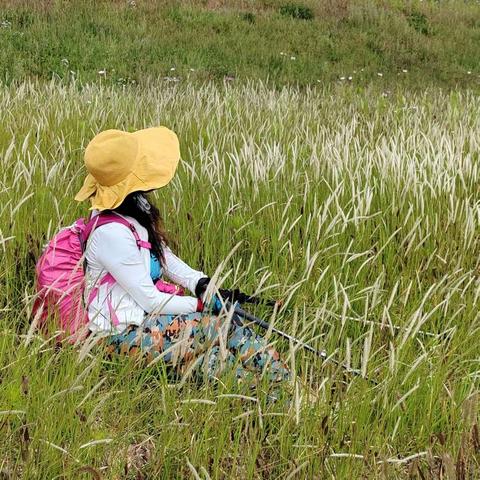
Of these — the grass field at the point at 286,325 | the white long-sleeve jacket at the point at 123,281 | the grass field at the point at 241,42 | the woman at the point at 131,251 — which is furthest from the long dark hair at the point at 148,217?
the grass field at the point at 241,42

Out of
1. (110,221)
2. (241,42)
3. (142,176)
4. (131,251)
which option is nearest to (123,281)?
(131,251)

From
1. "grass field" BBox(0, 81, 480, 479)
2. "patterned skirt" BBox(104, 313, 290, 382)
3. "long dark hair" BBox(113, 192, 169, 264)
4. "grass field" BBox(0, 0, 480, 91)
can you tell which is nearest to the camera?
"grass field" BBox(0, 81, 480, 479)

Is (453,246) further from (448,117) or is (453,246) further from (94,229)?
(448,117)

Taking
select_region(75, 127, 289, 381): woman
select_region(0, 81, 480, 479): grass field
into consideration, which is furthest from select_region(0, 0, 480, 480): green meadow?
select_region(75, 127, 289, 381): woman

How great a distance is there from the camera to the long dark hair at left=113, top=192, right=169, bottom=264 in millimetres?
2434

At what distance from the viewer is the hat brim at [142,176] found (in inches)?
92.2

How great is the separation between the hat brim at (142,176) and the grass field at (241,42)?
22.3 ft

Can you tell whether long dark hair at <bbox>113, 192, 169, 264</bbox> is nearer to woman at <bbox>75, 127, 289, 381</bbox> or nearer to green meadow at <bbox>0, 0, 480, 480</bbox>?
woman at <bbox>75, 127, 289, 381</bbox>

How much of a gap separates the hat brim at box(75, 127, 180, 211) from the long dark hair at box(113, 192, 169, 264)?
0.25ft

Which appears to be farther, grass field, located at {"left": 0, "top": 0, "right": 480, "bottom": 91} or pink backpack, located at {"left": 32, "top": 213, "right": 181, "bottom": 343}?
grass field, located at {"left": 0, "top": 0, "right": 480, "bottom": 91}

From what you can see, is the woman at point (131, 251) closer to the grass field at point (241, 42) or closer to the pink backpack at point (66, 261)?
the pink backpack at point (66, 261)

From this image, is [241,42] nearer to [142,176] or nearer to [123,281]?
[142,176]

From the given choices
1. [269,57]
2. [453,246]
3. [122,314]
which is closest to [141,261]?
[122,314]

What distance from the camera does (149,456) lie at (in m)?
1.80
